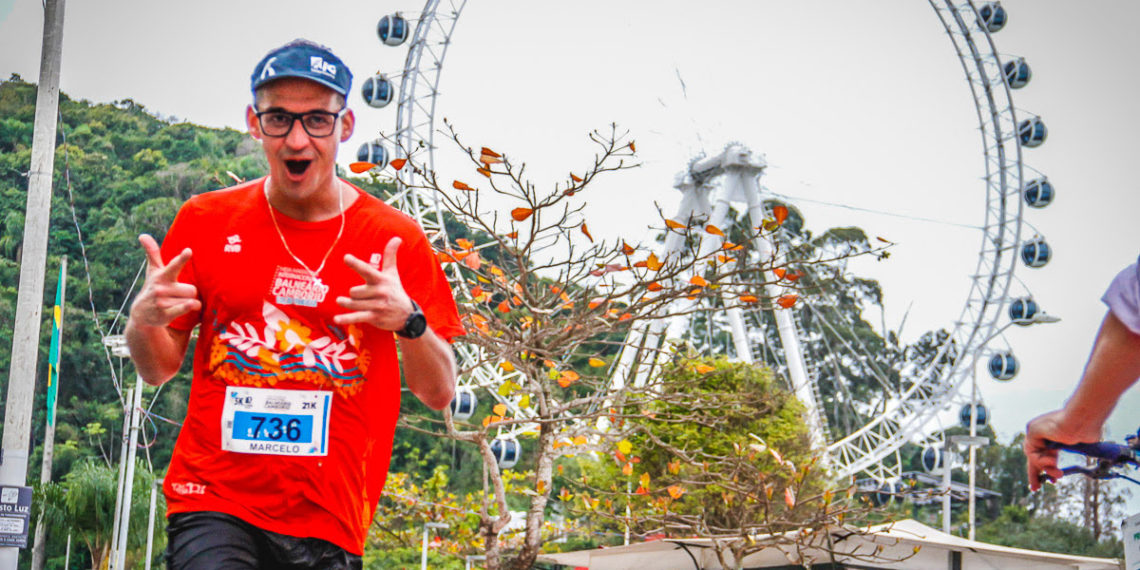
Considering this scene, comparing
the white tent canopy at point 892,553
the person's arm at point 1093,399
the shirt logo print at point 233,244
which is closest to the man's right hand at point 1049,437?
the person's arm at point 1093,399

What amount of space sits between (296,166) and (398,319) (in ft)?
1.44

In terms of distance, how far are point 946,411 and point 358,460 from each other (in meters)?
26.1

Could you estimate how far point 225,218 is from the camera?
2545 millimetres

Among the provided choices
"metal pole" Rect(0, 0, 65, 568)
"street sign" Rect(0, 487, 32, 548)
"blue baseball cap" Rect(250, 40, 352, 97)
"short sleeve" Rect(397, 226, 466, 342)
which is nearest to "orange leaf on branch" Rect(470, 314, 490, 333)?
"street sign" Rect(0, 487, 32, 548)

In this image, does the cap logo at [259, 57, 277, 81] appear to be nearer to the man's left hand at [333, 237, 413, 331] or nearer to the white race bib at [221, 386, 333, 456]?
the man's left hand at [333, 237, 413, 331]

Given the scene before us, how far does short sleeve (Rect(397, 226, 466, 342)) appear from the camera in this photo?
2.56 metres

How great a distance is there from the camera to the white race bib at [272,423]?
7.84 feet

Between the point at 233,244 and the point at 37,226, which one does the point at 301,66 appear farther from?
the point at 37,226

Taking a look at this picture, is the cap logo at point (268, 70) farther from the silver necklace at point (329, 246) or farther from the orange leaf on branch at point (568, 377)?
the orange leaf on branch at point (568, 377)

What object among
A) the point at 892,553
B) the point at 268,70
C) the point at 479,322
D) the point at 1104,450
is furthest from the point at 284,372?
the point at 892,553

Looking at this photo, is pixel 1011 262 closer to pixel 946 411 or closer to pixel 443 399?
pixel 946 411

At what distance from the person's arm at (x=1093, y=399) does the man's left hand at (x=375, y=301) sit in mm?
1135

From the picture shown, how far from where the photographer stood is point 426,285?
258cm

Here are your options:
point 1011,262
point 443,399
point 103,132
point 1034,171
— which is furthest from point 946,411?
point 103,132
